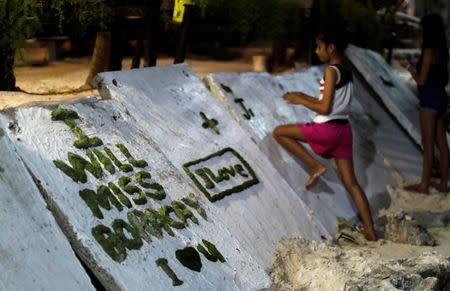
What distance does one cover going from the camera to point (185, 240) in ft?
13.5

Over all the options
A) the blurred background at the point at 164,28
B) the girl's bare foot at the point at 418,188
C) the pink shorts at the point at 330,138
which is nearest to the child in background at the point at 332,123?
the pink shorts at the point at 330,138

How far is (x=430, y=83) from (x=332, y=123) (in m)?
2.00

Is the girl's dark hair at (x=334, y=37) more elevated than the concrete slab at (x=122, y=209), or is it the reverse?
the girl's dark hair at (x=334, y=37)

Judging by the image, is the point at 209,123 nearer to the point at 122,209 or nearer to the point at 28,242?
the point at 122,209

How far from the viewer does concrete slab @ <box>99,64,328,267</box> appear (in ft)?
15.5

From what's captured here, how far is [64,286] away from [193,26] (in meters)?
4.88

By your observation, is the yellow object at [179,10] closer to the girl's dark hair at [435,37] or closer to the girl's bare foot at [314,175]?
the girl's bare foot at [314,175]

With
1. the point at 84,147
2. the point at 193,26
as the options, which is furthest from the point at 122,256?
the point at 193,26

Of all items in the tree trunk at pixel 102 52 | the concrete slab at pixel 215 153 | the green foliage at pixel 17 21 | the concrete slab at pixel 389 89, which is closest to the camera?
the concrete slab at pixel 215 153

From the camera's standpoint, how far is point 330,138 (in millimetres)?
5391

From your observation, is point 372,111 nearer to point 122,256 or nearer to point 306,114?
point 306,114

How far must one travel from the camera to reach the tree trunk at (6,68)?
5.39 meters

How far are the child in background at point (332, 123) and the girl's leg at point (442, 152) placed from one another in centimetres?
190

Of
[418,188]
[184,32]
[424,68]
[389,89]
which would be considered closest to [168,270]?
[184,32]
